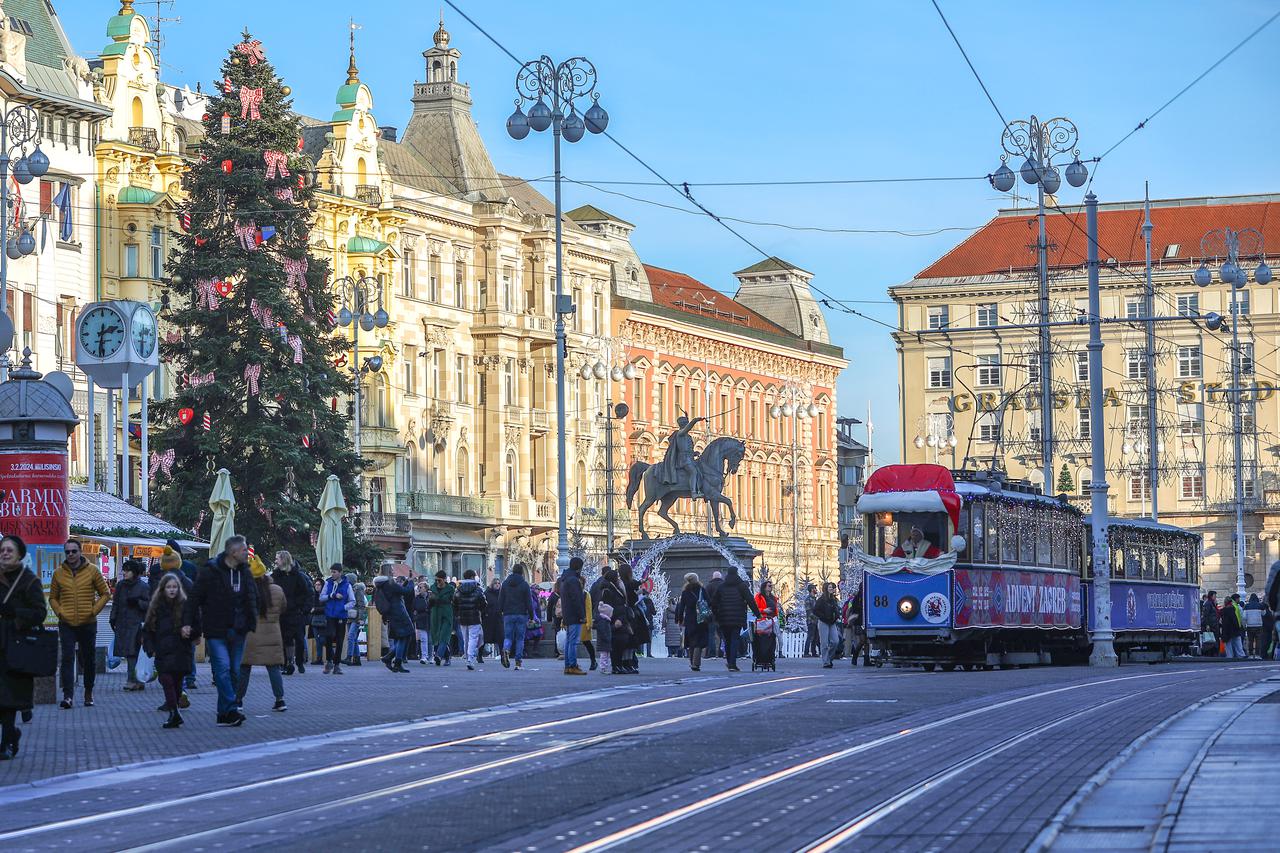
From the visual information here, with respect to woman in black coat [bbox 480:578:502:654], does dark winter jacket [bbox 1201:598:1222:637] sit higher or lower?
lower

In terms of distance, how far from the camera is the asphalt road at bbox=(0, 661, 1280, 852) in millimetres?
12648

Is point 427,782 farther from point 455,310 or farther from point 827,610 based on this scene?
point 455,310

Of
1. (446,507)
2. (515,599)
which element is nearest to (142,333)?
(515,599)

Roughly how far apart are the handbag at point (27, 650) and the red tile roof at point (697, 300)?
87.0m

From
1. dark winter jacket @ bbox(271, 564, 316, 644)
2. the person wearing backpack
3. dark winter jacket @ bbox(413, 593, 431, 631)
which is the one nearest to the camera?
dark winter jacket @ bbox(271, 564, 316, 644)

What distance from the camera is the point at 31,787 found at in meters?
15.7

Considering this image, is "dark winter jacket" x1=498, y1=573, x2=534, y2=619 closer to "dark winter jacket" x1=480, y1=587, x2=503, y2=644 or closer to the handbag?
"dark winter jacket" x1=480, y1=587, x2=503, y2=644

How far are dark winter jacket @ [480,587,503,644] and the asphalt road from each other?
15.5 m

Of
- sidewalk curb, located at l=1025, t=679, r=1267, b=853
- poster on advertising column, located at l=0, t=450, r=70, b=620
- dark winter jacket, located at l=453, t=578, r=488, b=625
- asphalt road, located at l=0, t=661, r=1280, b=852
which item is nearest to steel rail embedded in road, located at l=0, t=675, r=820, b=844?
asphalt road, located at l=0, t=661, r=1280, b=852

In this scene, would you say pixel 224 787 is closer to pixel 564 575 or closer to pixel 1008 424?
pixel 564 575

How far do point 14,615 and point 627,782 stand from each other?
503cm

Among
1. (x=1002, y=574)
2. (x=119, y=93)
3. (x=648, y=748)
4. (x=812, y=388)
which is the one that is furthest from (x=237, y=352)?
(x=812, y=388)

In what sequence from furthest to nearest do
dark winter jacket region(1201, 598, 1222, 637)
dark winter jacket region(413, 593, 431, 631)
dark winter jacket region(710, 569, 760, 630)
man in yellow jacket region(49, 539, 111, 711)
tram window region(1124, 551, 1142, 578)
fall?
dark winter jacket region(1201, 598, 1222, 637), tram window region(1124, 551, 1142, 578), dark winter jacket region(413, 593, 431, 631), dark winter jacket region(710, 569, 760, 630), man in yellow jacket region(49, 539, 111, 711)

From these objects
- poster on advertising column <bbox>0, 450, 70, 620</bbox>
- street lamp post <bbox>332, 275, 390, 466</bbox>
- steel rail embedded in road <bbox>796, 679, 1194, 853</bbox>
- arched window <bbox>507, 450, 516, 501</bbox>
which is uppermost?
street lamp post <bbox>332, 275, 390, 466</bbox>
